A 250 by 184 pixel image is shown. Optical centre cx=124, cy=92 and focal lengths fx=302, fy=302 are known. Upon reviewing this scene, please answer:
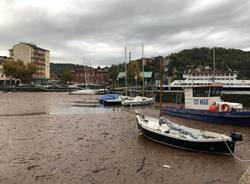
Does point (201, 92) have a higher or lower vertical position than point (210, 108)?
higher

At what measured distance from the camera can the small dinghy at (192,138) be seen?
1819cm

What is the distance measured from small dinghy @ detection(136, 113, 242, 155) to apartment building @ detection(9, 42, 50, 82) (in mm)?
145768

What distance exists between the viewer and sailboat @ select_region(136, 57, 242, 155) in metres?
18.2

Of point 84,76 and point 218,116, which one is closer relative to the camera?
point 218,116

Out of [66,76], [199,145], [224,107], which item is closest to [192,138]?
[199,145]

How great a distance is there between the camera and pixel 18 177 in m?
15.1

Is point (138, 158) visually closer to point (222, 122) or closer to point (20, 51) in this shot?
point (222, 122)

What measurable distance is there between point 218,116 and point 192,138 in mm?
13946

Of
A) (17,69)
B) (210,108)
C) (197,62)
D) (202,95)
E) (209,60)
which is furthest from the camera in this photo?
(197,62)

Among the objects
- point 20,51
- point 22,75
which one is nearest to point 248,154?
point 22,75

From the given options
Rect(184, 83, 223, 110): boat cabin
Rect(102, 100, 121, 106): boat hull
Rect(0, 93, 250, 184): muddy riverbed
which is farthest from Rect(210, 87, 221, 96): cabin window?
Rect(102, 100, 121, 106): boat hull

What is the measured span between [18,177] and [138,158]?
23.5 ft

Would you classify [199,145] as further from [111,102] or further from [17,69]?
[17,69]

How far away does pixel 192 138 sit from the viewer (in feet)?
64.5
